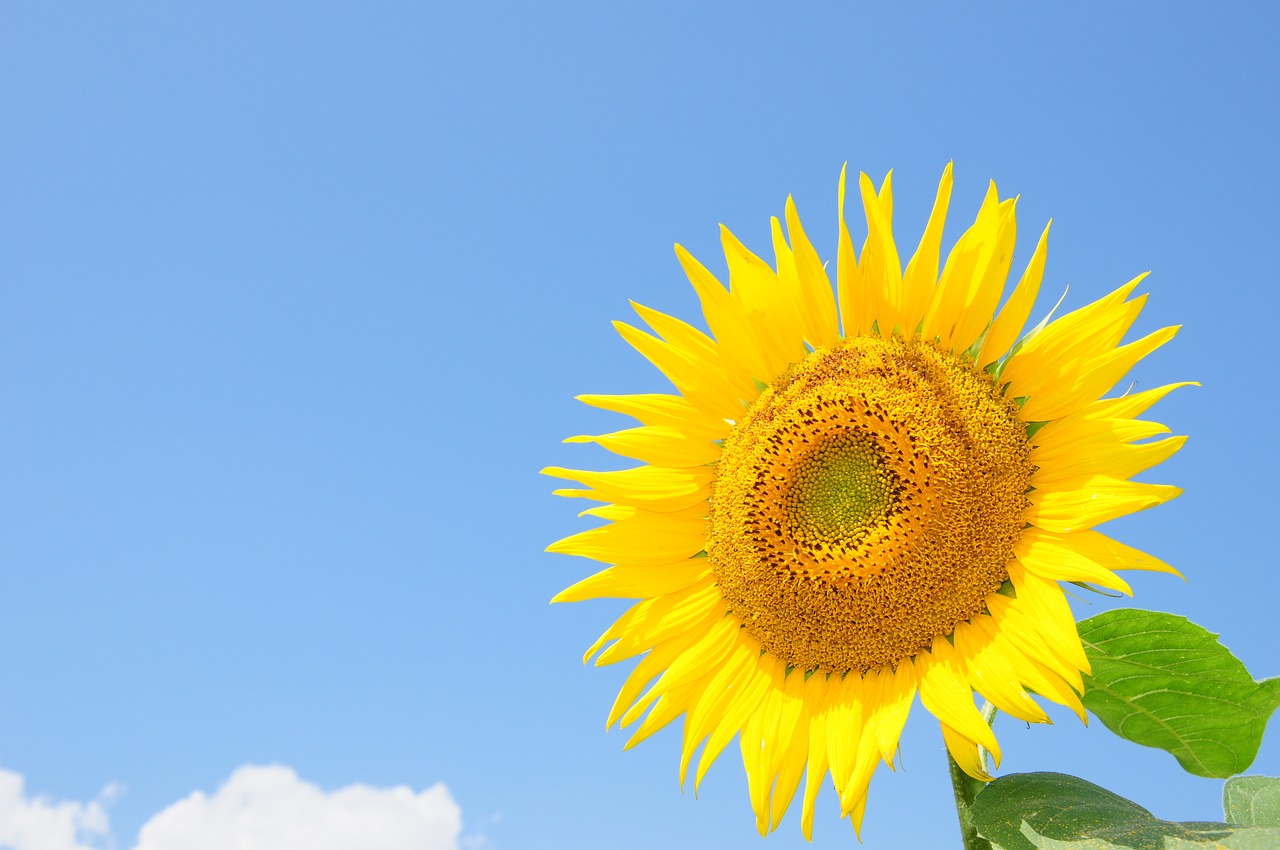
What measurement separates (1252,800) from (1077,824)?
4.11 ft

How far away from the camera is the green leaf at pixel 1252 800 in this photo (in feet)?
12.6

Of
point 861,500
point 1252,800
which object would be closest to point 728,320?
point 861,500

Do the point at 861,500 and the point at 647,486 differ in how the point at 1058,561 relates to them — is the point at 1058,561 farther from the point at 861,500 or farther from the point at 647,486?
the point at 647,486

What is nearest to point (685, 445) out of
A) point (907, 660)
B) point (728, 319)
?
point (728, 319)

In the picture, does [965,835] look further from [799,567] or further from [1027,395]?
[1027,395]

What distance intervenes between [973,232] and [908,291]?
304mm

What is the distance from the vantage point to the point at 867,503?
153 inches

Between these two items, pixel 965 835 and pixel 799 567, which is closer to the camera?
pixel 965 835

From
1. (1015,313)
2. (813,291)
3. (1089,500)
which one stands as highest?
(813,291)

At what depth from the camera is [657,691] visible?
414 cm

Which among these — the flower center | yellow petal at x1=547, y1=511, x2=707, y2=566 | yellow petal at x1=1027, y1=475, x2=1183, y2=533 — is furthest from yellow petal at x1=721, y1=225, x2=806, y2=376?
yellow petal at x1=1027, y1=475, x2=1183, y2=533

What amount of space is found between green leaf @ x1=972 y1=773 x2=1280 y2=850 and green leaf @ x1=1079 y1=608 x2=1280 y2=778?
0.41m

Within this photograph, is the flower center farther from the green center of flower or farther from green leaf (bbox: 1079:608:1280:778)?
green leaf (bbox: 1079:608:1280:778)

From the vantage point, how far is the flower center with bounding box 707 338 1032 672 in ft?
12.0
